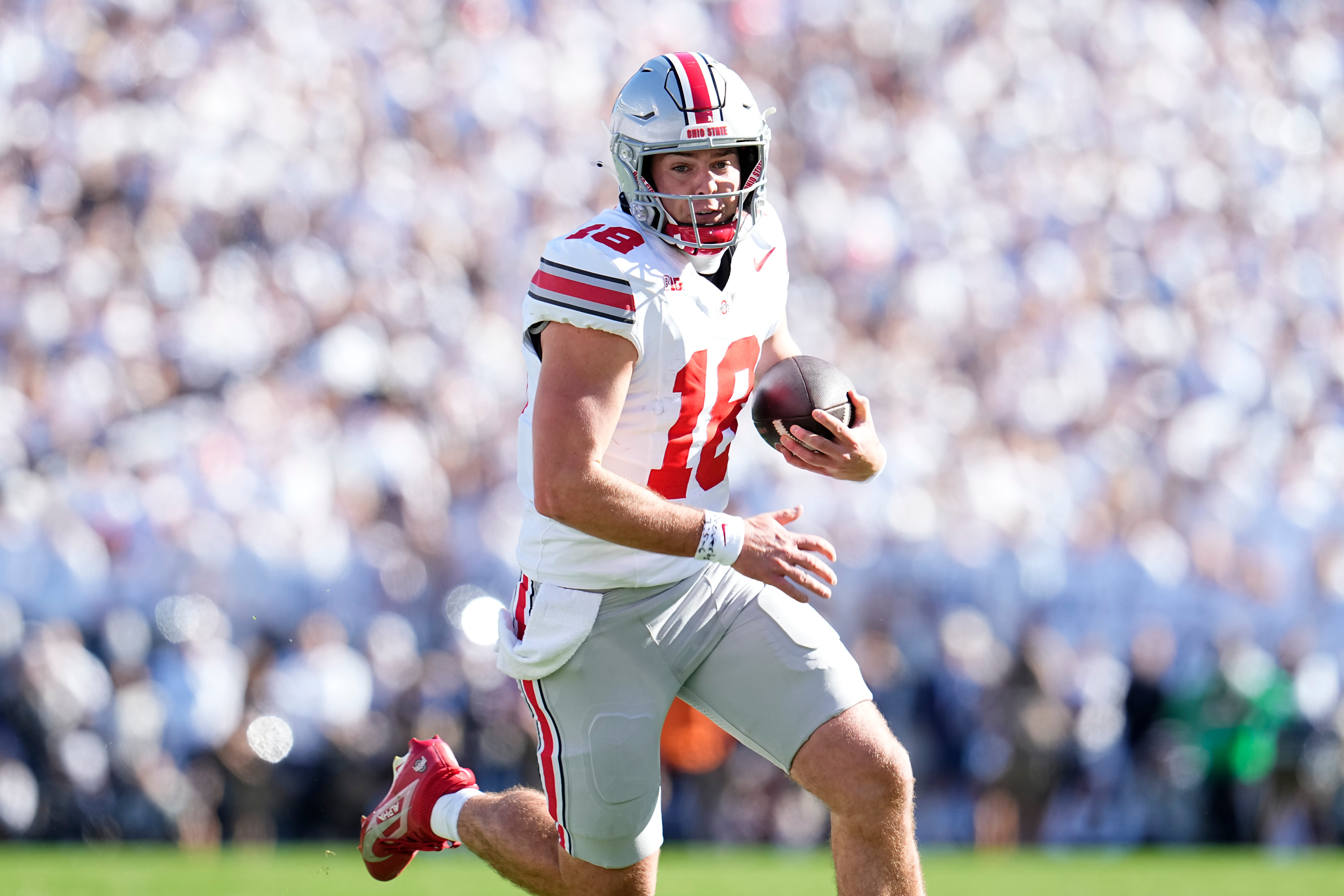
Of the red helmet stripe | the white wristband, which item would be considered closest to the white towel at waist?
the white wristband

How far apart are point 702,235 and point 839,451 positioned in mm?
535

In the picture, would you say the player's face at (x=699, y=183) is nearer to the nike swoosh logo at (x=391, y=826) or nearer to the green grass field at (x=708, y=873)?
the nike swoosh logo at (x=391, y=826)

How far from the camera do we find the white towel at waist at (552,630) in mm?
3510

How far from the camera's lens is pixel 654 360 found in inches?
133

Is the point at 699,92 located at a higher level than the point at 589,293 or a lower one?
higher

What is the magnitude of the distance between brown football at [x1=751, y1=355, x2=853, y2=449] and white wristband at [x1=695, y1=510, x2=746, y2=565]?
0.38 meters

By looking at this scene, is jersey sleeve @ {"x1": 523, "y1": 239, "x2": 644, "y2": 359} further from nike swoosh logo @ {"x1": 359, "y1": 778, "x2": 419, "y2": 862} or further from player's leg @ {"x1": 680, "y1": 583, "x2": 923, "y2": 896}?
nike swoosh logo @ {"x1": 359, "y1": 778, "x2": 419, "y2": 862}

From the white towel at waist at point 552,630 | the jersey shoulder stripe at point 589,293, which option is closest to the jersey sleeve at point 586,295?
the jersey shoulder stripe at point 589,293

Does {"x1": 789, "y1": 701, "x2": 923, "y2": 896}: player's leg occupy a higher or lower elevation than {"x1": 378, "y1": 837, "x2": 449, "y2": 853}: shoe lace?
higher

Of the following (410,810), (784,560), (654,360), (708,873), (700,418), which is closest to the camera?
(784,560)

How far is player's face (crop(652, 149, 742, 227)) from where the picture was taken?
346cm

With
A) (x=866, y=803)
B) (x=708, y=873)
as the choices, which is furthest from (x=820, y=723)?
(x=708, y=873)

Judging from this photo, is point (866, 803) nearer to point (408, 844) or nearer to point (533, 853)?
point (533, 853)

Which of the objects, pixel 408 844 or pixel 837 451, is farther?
pixel 408 844
